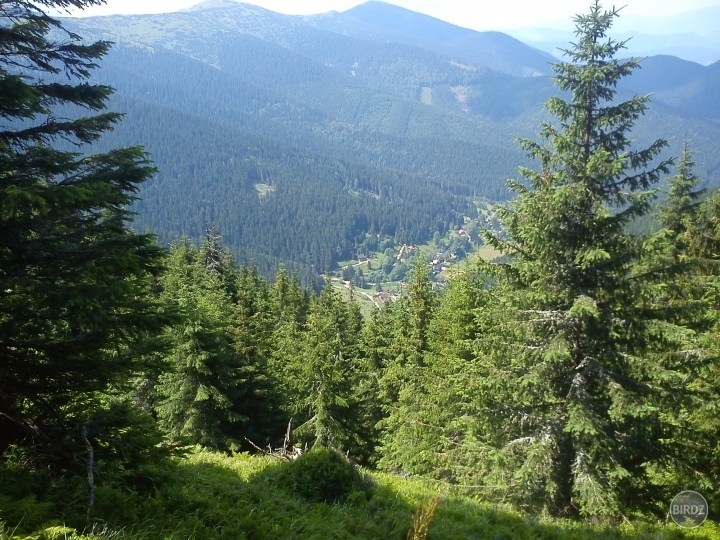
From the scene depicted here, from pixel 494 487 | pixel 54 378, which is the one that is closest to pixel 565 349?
pixel 494 487

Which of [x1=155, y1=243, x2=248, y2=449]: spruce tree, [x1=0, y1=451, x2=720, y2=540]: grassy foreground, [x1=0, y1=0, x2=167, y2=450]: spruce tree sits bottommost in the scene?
[x1=155, y1=243, x2=248, y2=449]: spruce tree

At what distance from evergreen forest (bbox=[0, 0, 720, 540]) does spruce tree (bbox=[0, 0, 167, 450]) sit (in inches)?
1.2

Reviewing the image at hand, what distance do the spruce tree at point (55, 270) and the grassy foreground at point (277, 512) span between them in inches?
49.1

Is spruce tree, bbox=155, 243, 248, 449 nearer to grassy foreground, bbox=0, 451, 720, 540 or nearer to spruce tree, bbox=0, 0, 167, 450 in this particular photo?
grassy foreground, bbox=0, 451, 720, 540

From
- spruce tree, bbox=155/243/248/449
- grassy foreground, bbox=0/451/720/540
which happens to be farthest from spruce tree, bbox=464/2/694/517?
spruce tree, bbox=155/243/248/449

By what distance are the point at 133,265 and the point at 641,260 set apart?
9756 millimetres

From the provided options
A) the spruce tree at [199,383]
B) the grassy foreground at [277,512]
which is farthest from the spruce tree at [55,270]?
the spruce tree at [199,383]

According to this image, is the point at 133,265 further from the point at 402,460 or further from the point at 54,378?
the point at 402,460

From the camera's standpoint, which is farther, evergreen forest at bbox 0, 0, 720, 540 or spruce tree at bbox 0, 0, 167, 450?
evergreen forest at bbox 0, 0, 720, 540

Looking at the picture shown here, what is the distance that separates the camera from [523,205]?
10133 millimetres

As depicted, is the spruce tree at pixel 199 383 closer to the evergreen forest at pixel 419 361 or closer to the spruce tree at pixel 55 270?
the evergreen forest at pixel 419 361

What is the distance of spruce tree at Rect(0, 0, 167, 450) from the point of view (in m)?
5.02

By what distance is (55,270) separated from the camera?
5262 mm

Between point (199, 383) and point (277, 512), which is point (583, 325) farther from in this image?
point (199, 383)
